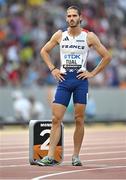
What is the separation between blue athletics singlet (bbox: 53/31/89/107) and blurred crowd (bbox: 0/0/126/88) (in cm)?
1482

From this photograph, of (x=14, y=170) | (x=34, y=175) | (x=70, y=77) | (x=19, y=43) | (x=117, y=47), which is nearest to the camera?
(x=34, y=175)

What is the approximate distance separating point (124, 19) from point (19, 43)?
5754 mm

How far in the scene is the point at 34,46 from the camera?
98.1 feet

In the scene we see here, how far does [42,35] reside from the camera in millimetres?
30188

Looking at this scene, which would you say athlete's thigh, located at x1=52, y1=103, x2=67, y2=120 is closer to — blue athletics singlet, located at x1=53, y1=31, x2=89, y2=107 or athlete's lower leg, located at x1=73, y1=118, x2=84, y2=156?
blue athletics singlet, located at x1=53, y1=31, x2=89, y2=107

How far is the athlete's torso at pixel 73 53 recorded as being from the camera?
43.5 ft

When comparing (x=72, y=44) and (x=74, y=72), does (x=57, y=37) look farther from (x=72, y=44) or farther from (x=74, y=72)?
(x=74, y=72)

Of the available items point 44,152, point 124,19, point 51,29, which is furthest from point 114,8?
point 44,152

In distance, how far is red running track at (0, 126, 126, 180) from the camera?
11.5m

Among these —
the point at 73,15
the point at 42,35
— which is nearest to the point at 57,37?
the point at 73,15

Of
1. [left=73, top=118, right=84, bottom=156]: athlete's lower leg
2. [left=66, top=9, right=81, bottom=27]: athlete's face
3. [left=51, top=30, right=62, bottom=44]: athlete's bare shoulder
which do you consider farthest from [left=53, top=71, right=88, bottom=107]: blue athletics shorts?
[left=66, top=9, right=81, bottom=27]: athlete's face

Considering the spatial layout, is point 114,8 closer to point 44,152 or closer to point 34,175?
point 44,152

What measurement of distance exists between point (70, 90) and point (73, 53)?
54 centimetres

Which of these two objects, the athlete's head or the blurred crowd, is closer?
the athlete's head
